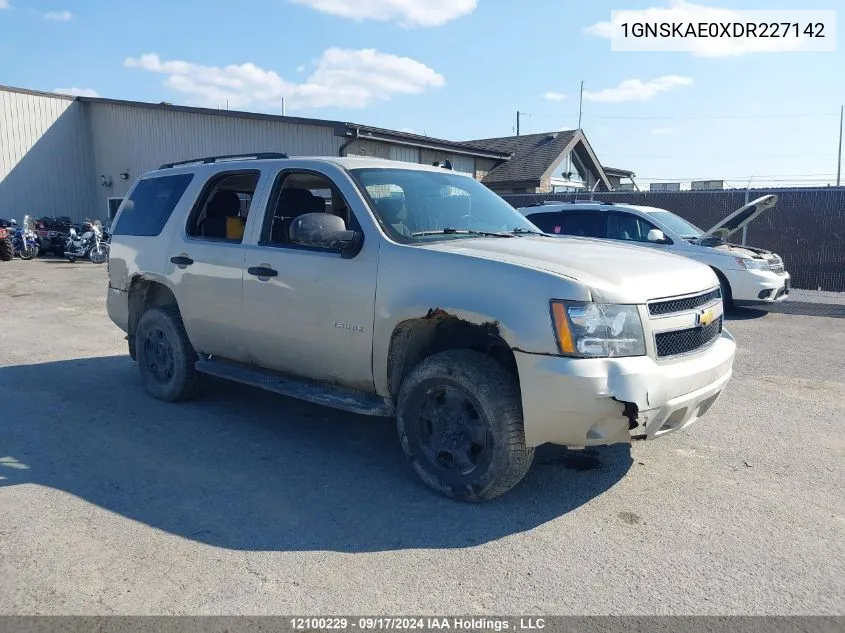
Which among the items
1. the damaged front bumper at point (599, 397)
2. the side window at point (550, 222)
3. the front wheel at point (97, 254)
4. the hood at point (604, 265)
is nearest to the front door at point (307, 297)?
the hood at point (604, 265)

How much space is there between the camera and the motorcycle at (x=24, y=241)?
22.8 metres

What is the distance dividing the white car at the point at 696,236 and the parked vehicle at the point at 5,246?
1843 centimetres

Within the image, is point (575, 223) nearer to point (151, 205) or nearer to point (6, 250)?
point (151, 205)

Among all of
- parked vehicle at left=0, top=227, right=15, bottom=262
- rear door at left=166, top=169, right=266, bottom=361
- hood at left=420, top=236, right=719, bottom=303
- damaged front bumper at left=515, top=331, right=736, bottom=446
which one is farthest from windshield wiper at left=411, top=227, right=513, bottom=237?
parked vehicle at left=0, top=227, right=15, bottom=262

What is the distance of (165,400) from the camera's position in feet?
20.0

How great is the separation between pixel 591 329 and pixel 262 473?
2.37 meters

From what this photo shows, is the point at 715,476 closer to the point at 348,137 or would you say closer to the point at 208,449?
the point at 208,449

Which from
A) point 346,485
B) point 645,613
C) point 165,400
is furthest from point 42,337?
point 645,613

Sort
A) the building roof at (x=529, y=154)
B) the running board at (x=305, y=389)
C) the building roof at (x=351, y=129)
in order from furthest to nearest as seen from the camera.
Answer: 1. the building roof at (x=529, y=154)
2. the building roof at (x=351, y=129)
3. the running board at (x=305, y=389)

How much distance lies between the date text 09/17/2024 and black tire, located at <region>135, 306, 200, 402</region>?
3.46 m

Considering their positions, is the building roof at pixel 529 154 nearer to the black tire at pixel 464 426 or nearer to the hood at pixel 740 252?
the hood at pixel 740 252

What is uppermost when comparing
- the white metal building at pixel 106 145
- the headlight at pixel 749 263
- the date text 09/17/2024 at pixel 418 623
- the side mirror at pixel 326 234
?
the white metal building at pixel 106 145

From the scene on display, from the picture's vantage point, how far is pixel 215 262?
5.42 m

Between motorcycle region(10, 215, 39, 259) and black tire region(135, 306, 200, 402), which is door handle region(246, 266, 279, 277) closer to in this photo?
black tire region(135, 306, 200, 402)
